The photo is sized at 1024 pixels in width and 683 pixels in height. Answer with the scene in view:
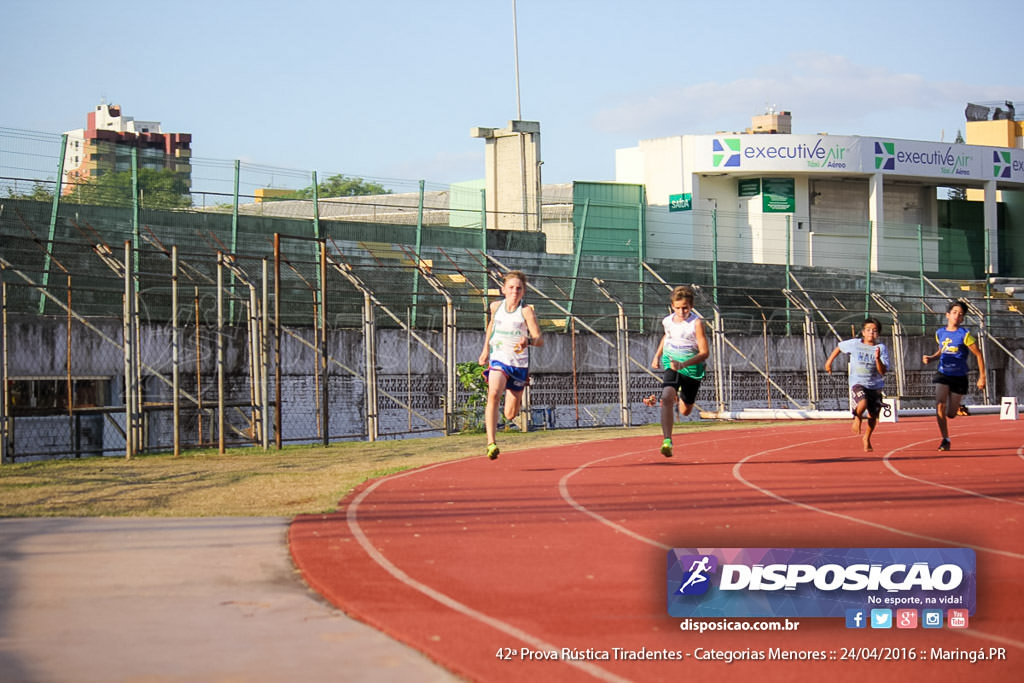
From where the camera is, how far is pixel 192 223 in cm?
2591

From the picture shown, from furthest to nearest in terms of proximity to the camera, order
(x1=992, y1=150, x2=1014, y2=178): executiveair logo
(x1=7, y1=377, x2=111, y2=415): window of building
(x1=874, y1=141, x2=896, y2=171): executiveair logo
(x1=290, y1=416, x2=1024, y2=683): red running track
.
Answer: (x1=992, y1=150, x2=1014, y2=178): executiveair logo, (x1=874, y1=141, x2=896, y2=171): executiveair logo, (x1=7, y1=377, x2=111, y2=415): window of building, (x1=290, y1=416, x2=1024, y2=683): red running track

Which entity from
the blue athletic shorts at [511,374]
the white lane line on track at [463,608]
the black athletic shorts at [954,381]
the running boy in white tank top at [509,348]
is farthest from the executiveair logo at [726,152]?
the white lane line on track at [463,608]

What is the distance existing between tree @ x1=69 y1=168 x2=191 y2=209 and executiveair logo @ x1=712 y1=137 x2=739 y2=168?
29.2 m

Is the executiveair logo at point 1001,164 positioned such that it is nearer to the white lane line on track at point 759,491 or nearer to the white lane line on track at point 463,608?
the white lane line on track at point 759,491

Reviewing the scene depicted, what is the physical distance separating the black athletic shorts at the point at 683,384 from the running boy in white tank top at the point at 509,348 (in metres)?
1.63

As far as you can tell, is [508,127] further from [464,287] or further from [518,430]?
[518,430]

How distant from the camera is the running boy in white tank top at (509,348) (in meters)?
12.6

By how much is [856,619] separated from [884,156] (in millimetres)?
49137

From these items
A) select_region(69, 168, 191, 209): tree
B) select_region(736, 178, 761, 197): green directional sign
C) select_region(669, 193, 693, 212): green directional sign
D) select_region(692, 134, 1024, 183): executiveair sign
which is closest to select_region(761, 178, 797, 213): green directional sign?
select_region(736, 178, 761, 197): green directional sign

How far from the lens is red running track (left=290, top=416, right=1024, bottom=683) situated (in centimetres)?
510

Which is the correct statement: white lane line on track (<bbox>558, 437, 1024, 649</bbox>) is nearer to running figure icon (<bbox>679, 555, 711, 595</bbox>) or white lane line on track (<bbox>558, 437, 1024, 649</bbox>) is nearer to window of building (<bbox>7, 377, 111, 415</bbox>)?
running figure icon (<bbox>679, 555, 711, 595</bbox>)

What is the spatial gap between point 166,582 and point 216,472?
258 inches

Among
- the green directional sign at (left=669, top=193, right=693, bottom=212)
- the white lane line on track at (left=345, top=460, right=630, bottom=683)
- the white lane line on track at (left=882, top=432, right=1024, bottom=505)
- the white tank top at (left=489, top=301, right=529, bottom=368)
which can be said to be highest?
the green directional sign at (left=669, top=193, right=693, bottom=212)

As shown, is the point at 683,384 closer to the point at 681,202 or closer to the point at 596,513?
the point at 596,513
